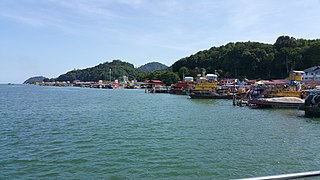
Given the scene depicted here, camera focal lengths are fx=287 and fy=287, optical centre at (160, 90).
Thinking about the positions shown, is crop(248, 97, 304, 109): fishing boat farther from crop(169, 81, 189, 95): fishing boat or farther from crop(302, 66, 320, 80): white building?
crop(169, 81, 189, 95): fishing boat

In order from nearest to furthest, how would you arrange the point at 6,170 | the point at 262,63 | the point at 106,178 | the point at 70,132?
the point at 106,178
the point at 6,170
the point at 70,132
the point at 262,63

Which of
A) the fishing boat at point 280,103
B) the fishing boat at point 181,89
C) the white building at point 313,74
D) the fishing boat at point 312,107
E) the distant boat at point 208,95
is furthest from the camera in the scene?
the fishing boat at point 181,89

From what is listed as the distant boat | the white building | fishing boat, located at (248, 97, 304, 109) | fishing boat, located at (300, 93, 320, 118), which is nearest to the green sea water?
fishing boat, located at (300, 93, 320, 118)

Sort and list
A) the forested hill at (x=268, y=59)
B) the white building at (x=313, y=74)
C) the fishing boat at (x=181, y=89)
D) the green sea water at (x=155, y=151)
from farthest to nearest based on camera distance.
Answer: the forested hill at (x=268, y=59)
the fishing boat at (x=181, y=89)
the white building at (x=313, y=74)
the green sea water at (x=155, y=151)

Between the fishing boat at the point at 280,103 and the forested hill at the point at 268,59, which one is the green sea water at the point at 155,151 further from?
the forested hill at the point at 268,59

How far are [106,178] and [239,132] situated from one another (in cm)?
1280

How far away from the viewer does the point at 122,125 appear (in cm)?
2467

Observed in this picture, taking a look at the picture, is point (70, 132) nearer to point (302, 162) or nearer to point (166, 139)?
point (166, 139)

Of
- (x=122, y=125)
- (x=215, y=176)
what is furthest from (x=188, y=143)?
(x=122, y=125)

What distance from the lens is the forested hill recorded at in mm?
94125

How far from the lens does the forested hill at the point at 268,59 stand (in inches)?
3706

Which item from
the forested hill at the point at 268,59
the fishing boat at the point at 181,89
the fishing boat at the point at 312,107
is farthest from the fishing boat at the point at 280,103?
the forested hill at the point at 268,59

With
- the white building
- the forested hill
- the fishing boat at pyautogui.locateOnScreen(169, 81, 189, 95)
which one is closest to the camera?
the white building

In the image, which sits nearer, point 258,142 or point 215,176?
point 215,176
